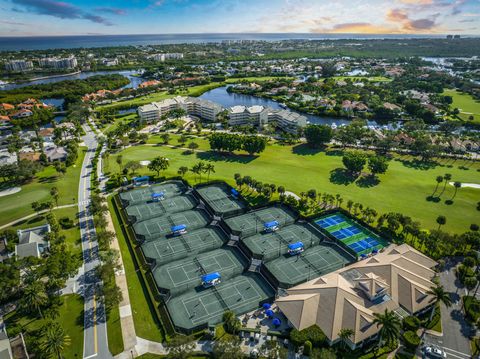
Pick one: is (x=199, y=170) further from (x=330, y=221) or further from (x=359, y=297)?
(x=359, y=297)

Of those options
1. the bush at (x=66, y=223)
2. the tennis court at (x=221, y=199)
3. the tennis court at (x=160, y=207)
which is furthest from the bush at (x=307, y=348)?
the bush at (x=66, y=223)

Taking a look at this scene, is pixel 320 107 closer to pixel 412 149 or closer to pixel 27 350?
pixel 412 149

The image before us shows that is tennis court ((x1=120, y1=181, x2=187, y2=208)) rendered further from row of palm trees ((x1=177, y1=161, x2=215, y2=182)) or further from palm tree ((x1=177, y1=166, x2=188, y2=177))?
row of palm trees ((x1=177, y1=161, x2=215, y2=182))

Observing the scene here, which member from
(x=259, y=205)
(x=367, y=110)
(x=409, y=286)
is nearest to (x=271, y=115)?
(x=367, y=110)

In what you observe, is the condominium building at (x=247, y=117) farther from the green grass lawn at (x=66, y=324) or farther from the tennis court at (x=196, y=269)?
the green grass lawn at (x=66, y=324)

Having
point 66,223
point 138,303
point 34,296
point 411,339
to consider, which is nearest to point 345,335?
point 411,339
